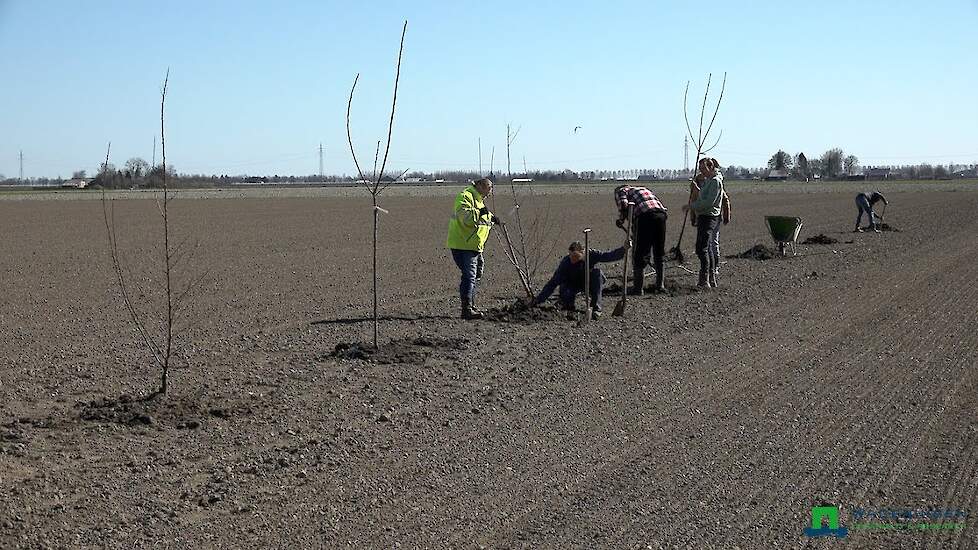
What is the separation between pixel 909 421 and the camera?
735cm

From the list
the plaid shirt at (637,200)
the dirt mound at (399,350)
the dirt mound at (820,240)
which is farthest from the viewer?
the dirt mound at (820,240)

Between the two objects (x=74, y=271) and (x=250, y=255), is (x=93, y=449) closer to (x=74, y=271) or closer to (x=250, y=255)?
(x=74, y=271)

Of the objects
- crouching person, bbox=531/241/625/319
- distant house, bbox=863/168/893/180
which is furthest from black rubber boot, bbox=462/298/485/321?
distant house, bbox=863/168/893/180

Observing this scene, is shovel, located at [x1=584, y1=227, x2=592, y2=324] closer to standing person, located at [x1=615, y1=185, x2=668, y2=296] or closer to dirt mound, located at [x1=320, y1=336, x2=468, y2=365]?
standing person, located at [x1=615, y1=185, x2=668, y2=296]

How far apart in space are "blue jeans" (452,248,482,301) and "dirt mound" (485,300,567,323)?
13.6 inches

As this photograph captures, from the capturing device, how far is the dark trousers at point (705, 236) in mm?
13766

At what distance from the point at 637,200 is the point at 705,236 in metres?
1.12

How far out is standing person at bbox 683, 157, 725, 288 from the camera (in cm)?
1362

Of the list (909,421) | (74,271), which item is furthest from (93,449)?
(74,271)

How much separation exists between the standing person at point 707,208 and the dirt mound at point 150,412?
7.70m

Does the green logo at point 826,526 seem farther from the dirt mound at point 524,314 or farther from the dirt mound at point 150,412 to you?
the dirt mound at point 524,314

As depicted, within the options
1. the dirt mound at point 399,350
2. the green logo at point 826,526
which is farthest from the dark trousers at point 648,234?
the green logo at point 826,526

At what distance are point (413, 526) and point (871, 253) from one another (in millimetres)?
16530

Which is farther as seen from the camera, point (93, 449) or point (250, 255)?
point (250, 255)
